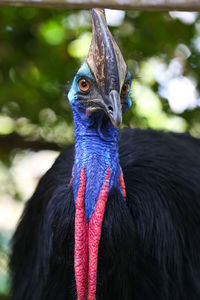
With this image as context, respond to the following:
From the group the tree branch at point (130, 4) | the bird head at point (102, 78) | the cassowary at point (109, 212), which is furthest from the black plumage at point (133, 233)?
the tree branch at point (130, 4)

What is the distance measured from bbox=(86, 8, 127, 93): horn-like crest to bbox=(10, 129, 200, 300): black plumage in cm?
35

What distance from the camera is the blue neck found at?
1755 millimetres

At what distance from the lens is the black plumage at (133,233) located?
1783 millimetres

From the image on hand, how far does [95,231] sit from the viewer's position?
5.62 feet

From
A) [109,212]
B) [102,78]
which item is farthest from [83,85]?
[109,212]

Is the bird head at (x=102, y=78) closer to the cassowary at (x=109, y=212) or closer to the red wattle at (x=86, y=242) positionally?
the cassowary at (x=109, y=212)

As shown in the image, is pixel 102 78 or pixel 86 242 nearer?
pixel 102 78

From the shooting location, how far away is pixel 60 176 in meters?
2.13

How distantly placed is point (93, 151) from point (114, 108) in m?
0.27

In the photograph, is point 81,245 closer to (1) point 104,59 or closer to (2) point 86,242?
(2) point 86,242

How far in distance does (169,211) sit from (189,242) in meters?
0.13

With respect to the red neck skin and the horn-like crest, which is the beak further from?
the red neck skin

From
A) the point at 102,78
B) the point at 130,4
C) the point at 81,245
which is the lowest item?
the point at 81,245

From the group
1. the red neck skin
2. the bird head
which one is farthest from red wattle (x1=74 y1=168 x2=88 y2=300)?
the bird head
